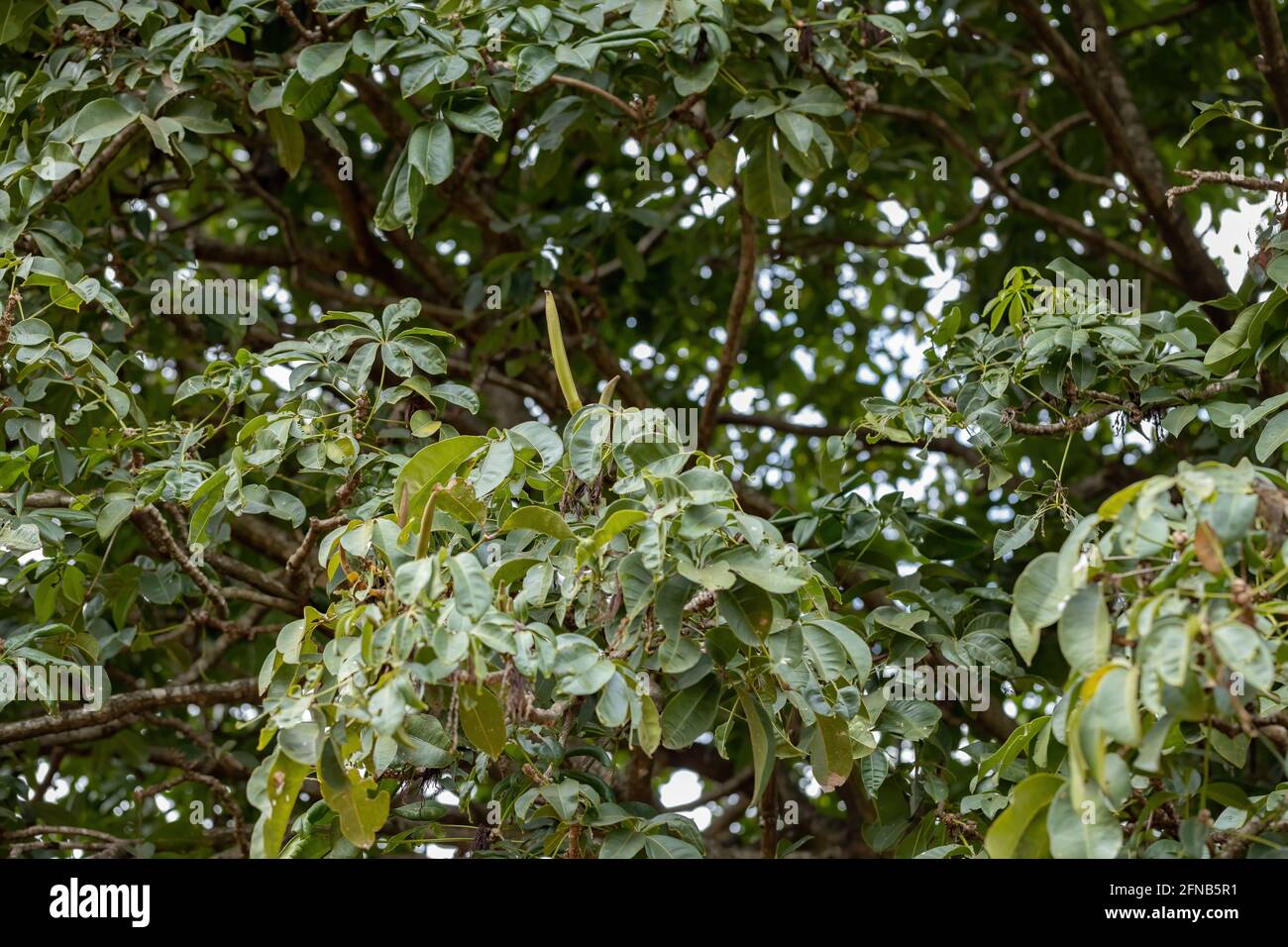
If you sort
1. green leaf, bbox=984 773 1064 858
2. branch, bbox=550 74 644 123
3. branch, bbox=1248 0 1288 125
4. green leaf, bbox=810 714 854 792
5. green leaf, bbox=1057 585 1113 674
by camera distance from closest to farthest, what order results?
green leaf, bbox=1057 585 1113 674 < green leaf, bbox=984 773 1064 858 < green leaf, bbox=810 714 854 792 < branch, bbox=550 74 644 123 < branch, bbox=1248 0 1288 125

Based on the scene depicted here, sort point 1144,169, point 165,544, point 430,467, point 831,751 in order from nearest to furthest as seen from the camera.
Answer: point 430,467 → point 831,751 → point 165,544 → point 1144,169

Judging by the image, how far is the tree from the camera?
205 centimetres

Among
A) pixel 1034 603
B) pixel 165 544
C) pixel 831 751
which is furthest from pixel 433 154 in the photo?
pixel 1034 603

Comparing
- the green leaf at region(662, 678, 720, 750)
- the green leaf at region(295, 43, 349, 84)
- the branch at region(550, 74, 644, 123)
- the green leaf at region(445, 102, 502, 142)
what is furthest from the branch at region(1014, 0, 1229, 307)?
the green leaf at region(662, 678, 720, 750)

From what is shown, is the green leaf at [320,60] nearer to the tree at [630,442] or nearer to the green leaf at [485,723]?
the tree at [630,442]

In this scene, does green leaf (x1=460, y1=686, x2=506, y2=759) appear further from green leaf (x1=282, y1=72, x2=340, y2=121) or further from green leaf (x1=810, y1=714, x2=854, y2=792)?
green leaf (x1=282, y1=72, x2=340, y2=121)

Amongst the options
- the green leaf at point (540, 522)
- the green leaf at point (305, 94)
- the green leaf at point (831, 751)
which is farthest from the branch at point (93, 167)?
the green leaf at point (831, 751)

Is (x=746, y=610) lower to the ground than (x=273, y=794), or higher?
higher

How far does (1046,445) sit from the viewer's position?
4.20m

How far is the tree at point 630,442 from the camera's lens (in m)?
2.05

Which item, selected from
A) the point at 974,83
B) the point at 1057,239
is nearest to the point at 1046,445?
the point at 1057,239

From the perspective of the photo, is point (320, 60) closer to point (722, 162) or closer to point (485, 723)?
point (722, 162)

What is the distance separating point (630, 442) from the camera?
7.51 ft

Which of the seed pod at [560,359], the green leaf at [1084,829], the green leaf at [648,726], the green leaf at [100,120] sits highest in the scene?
the green leaf at [100,120]
